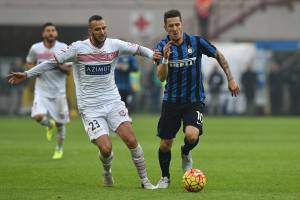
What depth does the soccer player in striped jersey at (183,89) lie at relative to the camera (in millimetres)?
12484

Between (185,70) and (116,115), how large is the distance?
3.70 feet

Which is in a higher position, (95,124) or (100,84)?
(100,84)

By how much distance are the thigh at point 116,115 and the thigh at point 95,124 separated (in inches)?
3.5

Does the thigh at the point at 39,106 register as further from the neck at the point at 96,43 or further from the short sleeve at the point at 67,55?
the neck at the point at 96,43

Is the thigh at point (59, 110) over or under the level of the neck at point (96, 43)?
under

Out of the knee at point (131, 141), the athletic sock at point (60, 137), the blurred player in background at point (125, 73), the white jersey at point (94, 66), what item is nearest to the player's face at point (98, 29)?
the white jersey at point (94, 66)

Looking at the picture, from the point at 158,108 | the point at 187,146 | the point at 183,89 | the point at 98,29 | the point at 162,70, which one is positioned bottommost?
the point at 158,108

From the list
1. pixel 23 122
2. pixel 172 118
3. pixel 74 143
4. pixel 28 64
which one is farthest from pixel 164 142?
pixel 23 122

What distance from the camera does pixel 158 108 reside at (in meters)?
36.9

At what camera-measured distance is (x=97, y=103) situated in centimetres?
1266

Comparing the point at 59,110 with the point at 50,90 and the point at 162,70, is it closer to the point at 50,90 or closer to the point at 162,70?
the point at 50,90

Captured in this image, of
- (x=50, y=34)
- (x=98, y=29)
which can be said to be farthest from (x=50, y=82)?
(x=98, y=29)

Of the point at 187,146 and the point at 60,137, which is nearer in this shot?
the point at 187,146

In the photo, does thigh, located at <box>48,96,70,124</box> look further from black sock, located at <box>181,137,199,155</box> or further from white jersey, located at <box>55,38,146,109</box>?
black sock, located at <box>181,137,199,155</box>
